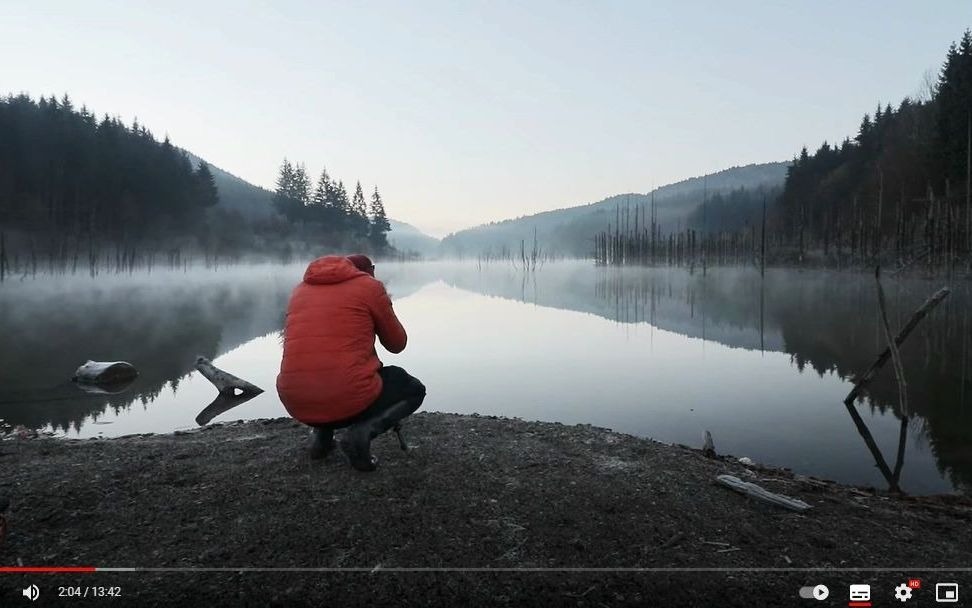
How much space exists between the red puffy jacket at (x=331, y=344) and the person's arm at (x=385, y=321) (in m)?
0.01

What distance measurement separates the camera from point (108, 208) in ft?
248

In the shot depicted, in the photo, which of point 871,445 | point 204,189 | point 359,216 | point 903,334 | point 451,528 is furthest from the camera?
point 359,216

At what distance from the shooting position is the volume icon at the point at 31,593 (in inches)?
149

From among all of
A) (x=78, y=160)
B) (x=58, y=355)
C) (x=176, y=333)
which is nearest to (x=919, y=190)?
(x=176, y=333)

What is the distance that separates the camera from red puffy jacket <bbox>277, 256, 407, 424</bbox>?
5535 millimetres

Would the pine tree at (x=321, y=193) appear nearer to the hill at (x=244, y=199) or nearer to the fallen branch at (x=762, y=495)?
the hill at (x=244, y=199)

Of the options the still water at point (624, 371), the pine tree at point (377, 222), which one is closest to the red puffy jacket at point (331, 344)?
the still water at point (624, 371)

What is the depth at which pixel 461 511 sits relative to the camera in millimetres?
5297

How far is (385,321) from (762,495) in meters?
4.44

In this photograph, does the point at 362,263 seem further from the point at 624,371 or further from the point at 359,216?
the point at 359,216

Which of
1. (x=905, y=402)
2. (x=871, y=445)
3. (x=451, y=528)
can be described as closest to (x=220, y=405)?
(x=451, y=528)

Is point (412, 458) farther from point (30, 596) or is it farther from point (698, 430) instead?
point (698, 430)
